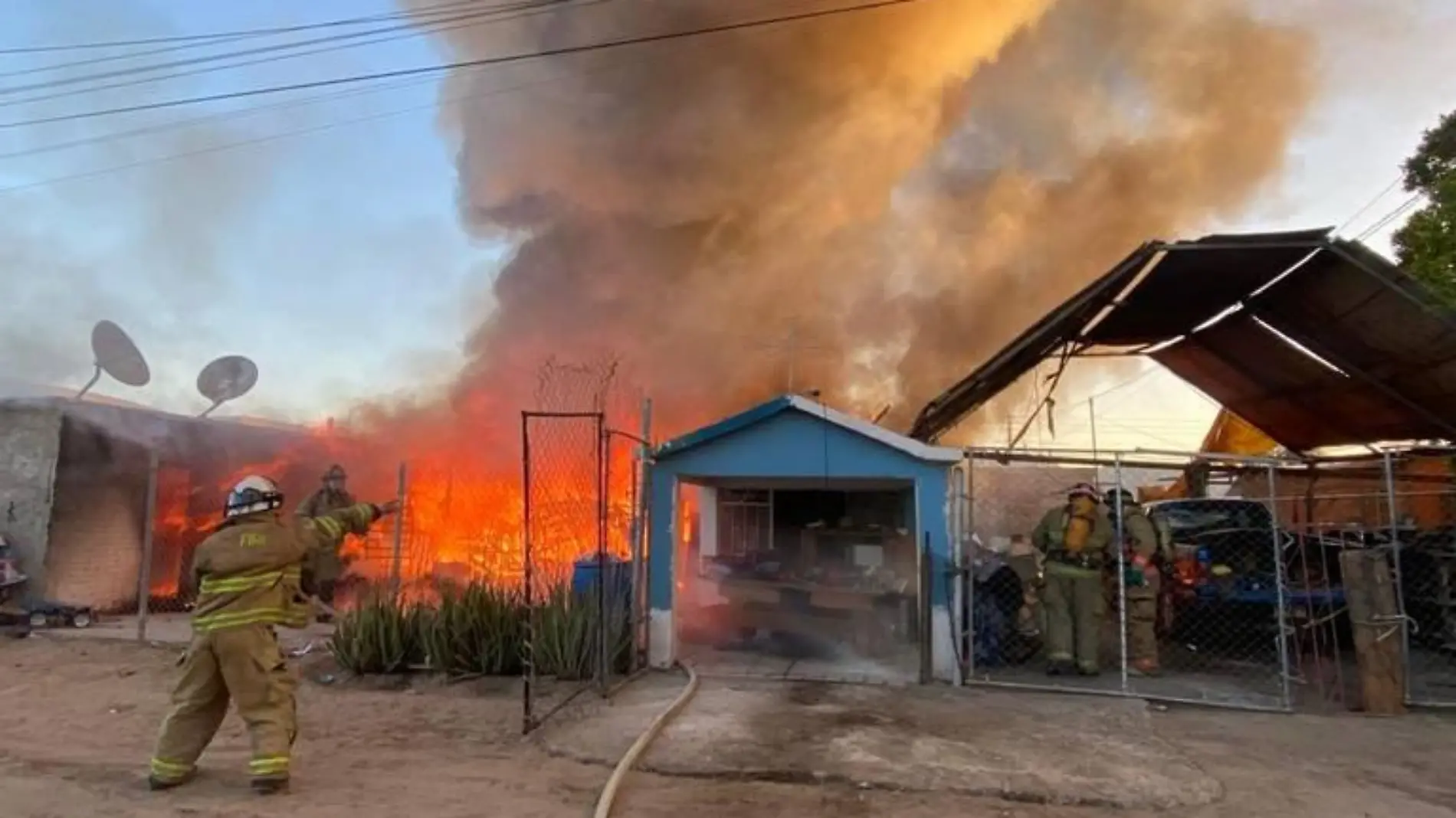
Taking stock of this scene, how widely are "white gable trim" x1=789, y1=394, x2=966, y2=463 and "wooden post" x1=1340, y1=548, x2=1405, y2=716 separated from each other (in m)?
3.16

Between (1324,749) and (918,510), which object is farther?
(918,510)

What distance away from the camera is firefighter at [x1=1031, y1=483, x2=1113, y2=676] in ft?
28.9

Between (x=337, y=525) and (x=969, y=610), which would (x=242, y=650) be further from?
(x=969, y=610)

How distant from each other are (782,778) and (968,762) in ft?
3.84

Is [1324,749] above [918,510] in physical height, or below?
below

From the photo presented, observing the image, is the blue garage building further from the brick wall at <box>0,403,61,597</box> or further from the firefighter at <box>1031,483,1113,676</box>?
the brick wall at <box>0,403,61,597</box>

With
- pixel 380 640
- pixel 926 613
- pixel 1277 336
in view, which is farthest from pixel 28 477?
pixel 1277 336

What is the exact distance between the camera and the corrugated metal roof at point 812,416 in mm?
8711

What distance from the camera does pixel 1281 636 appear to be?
25.0 feet

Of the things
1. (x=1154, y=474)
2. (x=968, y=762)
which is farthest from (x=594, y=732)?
(x=1154, y=474)

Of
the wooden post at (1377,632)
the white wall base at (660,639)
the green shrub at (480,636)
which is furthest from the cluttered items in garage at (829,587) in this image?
the wooden post at (1377,632)

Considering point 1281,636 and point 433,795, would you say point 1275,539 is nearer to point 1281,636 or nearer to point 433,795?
point 1281,636

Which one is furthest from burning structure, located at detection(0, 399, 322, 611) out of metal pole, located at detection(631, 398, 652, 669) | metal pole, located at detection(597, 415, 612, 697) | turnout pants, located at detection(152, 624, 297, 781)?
turnout pants, located at detection(152, 624, 297, 781)

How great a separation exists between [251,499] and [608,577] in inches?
140
